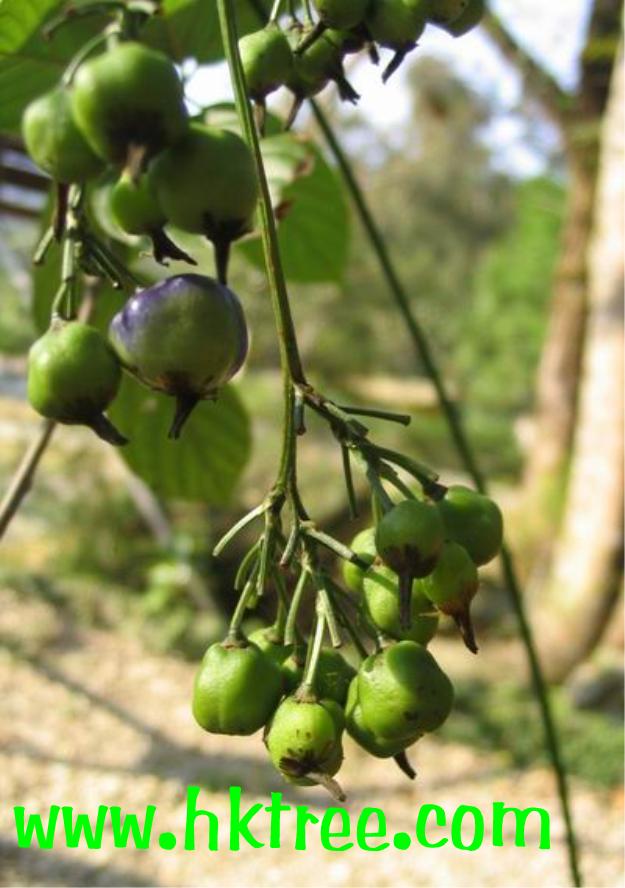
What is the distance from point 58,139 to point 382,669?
0.23 m

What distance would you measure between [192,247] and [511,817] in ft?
10.3

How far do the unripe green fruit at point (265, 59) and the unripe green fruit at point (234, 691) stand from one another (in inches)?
9.3

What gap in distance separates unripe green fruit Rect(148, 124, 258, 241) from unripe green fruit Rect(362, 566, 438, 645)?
0.17m

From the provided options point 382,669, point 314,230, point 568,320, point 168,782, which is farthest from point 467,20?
→ point 568,320

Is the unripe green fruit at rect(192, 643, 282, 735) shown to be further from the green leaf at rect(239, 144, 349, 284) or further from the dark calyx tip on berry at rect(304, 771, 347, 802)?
the green leaf at rect(239, 144, 349, 284)

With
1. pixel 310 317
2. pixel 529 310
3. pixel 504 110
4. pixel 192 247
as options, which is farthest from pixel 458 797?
pixel 529 310

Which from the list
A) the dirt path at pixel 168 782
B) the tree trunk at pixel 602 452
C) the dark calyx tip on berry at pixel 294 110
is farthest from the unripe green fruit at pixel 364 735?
the tree trunk at pixel 602 452

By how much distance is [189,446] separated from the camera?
88 cm

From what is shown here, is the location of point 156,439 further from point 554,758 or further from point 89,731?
point 89,731

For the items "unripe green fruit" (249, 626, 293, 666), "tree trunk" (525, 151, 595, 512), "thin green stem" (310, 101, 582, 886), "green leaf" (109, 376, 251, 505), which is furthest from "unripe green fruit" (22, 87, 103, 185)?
"tree trunk" (525, 151, 595, 512)

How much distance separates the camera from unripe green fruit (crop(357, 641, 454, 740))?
395 mm

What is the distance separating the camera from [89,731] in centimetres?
384

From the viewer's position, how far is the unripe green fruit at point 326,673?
444 mm

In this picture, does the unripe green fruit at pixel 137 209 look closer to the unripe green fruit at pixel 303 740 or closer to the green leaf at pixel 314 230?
the unripe green fruit at pixel 303 740
